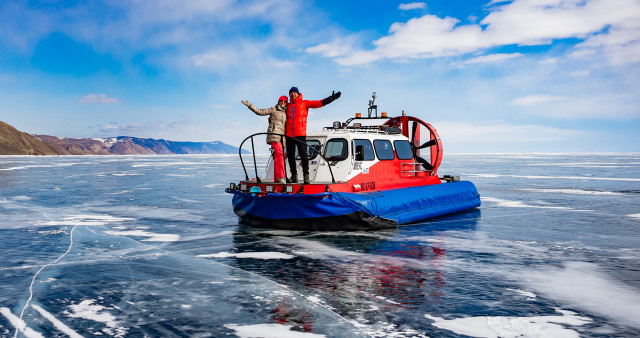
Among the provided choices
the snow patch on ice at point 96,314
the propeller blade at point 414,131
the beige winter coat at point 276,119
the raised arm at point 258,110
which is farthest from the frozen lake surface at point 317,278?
the propeller blade at point 414,131

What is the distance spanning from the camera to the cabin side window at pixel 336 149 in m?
9.31

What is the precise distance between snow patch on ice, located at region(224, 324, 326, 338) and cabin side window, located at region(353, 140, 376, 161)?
5.59 meters

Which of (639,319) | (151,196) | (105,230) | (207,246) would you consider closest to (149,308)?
(207,246)

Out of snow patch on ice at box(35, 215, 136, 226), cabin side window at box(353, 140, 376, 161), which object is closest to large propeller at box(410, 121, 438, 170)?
cabin side window at box(353, 140, 376, 161)

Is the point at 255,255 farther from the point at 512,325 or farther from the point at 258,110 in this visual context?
the point at 512,325

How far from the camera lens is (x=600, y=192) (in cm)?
1638

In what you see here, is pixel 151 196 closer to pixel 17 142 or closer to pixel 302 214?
pixel 302 214

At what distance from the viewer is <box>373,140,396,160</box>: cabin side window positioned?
394 inches

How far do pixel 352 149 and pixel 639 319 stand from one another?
18.5 ft

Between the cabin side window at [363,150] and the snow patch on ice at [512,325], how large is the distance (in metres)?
5.32

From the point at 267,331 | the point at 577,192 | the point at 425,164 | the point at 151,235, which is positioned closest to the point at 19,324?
the point at 267,331

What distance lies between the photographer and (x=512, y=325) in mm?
4129

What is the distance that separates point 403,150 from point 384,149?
2.56ft

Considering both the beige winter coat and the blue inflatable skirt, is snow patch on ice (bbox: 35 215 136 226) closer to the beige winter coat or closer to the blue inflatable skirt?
the blue inflatable skirt
